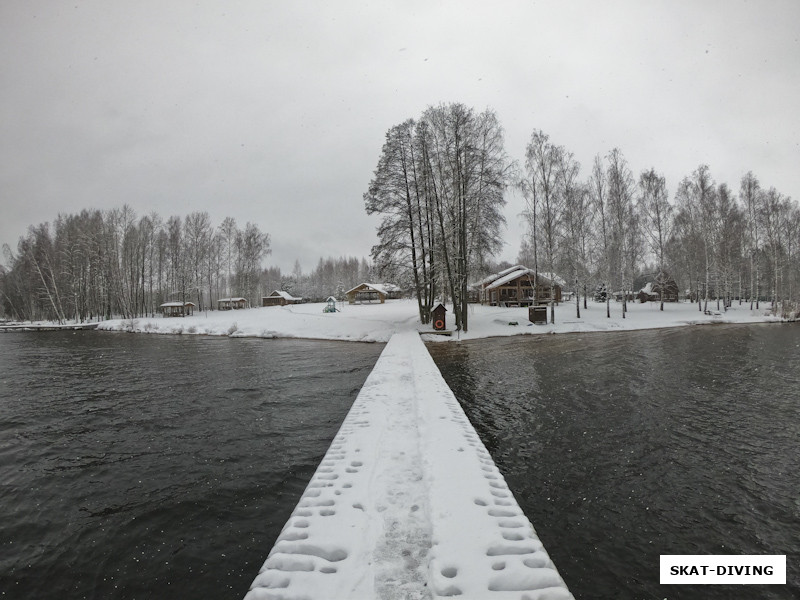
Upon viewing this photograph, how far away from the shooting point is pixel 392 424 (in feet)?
19.8

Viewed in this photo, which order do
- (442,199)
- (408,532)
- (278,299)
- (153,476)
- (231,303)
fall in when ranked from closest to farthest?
1. (408,532)
2. (153,476)
3. (442,199)
4. (231,303)
5. (278,299)

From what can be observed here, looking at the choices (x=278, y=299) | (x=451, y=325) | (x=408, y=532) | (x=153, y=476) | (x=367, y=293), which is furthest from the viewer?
(x=278, y=299)

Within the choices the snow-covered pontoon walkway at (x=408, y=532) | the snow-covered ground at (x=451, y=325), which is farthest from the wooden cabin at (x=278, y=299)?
the snow-covered pontoon walkway at (x=408, y=532)

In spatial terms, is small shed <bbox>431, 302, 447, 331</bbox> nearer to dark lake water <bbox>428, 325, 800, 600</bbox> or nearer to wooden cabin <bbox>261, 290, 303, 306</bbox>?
dark lake water <bbox>428, 325, 800, 600</bbox>

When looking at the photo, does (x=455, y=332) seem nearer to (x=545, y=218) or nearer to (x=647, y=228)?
(x=545, y=218)

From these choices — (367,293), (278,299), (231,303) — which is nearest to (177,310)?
(231,303)

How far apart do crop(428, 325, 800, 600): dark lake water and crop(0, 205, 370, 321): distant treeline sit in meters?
50.0

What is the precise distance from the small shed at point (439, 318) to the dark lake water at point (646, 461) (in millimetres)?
10660

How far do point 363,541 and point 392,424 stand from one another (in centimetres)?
309

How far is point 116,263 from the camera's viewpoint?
4331 centimetres

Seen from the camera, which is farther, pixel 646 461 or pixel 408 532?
pixel 646 461

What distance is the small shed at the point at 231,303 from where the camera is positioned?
57031 millimetres

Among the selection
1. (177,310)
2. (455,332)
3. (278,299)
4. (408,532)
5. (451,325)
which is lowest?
(408,532)

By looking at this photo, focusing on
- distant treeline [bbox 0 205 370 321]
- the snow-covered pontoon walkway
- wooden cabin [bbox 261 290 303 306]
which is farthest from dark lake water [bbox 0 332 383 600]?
wooden cabin [bbox 261 290 303 306]
